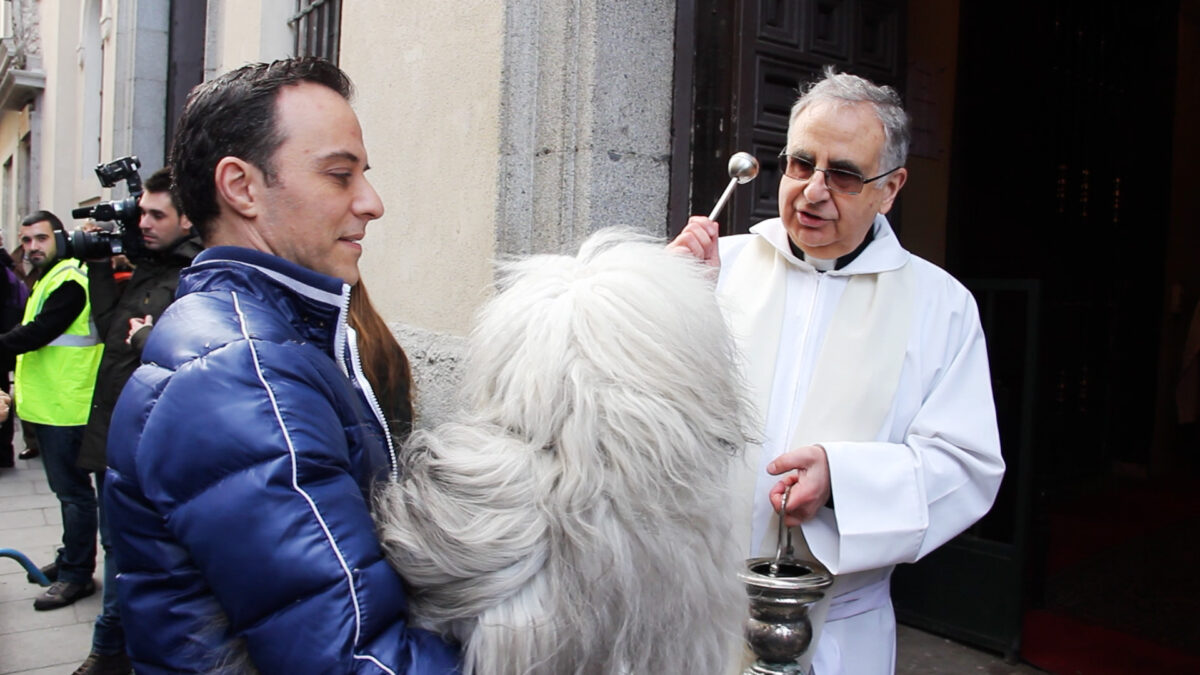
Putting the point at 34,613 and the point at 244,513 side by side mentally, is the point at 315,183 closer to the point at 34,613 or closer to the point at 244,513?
the point at 244,513

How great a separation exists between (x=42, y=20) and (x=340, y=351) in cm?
1863

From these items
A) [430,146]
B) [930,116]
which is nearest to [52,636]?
[430,146]

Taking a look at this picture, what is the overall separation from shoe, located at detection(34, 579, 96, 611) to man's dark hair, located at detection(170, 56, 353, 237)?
175 inches

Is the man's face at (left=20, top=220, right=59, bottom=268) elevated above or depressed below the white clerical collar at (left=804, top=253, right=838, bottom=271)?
above

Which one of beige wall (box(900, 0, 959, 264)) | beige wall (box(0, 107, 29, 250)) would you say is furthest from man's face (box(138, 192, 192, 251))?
beige wall (box(0, 107, 29, 250))

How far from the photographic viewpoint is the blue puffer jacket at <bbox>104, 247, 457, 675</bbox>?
101 cm

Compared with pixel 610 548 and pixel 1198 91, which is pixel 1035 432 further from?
pixel 1198 91

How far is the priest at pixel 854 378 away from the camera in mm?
1861

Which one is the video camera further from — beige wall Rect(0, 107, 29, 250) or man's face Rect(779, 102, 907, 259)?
beige wall Rect(0, 107, 29, 250)

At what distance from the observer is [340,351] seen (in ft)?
4.40

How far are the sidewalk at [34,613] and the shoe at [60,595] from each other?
0.10 feet

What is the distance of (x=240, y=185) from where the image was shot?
4.20 feet

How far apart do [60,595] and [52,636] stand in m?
0.45

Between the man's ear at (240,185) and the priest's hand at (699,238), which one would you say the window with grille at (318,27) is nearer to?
the priest's hand at (699,238)
